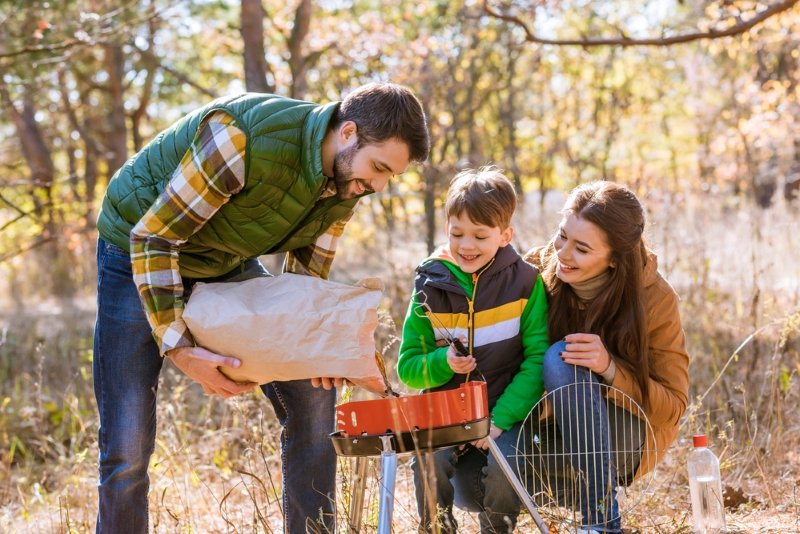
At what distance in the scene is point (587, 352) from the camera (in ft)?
8.70

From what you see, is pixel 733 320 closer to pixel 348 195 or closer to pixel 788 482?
pixel 788 482


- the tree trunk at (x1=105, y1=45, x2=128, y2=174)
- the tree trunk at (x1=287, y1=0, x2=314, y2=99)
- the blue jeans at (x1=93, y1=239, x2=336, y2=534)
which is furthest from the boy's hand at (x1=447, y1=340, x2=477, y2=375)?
the tree trunk at (x1=105, y1=45, x2=128, y2=174)

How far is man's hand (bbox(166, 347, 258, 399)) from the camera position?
7.70 ft

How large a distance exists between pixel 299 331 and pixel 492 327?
2.39 ft

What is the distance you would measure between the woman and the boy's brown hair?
0.63 ft

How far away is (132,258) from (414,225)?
20.9 feet

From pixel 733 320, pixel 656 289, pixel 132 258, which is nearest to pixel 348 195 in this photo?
pixel 132 258

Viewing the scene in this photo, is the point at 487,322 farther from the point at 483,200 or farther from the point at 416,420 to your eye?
the point at 416,420

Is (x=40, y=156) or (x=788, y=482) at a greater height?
(x=40, y=156)

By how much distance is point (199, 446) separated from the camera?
445 cm

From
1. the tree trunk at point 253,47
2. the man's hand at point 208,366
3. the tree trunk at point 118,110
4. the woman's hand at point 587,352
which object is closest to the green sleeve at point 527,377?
the woman's hand at point 587,352

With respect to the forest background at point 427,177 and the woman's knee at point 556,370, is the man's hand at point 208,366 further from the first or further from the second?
the woman's knee at point 556,370

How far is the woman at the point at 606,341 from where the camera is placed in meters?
2.66

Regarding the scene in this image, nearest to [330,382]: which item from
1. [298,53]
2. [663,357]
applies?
[663,357]
